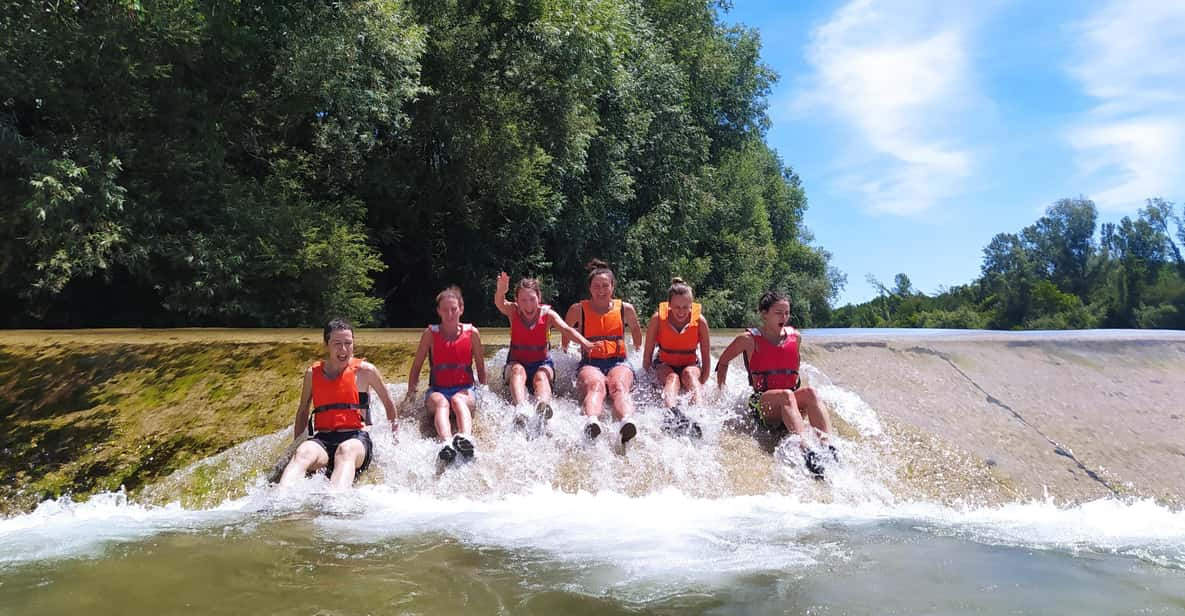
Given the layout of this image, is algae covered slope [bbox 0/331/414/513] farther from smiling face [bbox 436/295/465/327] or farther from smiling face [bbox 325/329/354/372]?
smiling face [bbox 436/295/465/327]

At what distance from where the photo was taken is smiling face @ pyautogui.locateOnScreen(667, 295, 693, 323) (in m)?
6.76

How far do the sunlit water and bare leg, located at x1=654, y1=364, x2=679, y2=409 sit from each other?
160 mm

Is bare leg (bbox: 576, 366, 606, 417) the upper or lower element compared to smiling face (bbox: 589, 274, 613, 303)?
lower

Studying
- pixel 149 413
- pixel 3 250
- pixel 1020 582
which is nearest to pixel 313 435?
pixel 149 413

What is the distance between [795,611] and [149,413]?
555 cm

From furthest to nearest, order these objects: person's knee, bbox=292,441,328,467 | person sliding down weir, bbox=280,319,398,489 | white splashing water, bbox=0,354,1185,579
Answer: person sliding down weir, bbox=280,319,398,489 → person's knee, bbox=292,441,328,467 → white splashing water, bbox=0,354,1185,579

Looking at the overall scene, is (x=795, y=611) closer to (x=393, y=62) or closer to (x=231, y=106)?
(x=393, y=62)

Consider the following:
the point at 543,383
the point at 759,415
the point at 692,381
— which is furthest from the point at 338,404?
the point at 759,415

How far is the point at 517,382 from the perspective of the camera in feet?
21.7

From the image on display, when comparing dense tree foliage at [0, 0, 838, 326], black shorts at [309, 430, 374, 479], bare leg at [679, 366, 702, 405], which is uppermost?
dense tree foliage at [0, 0, 838, 326]

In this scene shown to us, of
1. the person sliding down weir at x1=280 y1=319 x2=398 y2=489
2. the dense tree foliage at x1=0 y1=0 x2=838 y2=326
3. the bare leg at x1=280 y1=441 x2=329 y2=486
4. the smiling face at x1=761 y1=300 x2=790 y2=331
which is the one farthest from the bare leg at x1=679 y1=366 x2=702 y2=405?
the dense tree foliage at x1=0 y1=0 x2=838 y2=326

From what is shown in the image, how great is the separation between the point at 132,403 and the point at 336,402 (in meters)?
2.40

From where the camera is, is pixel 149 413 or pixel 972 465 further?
pixel 149 413

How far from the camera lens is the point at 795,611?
3.40 meters
